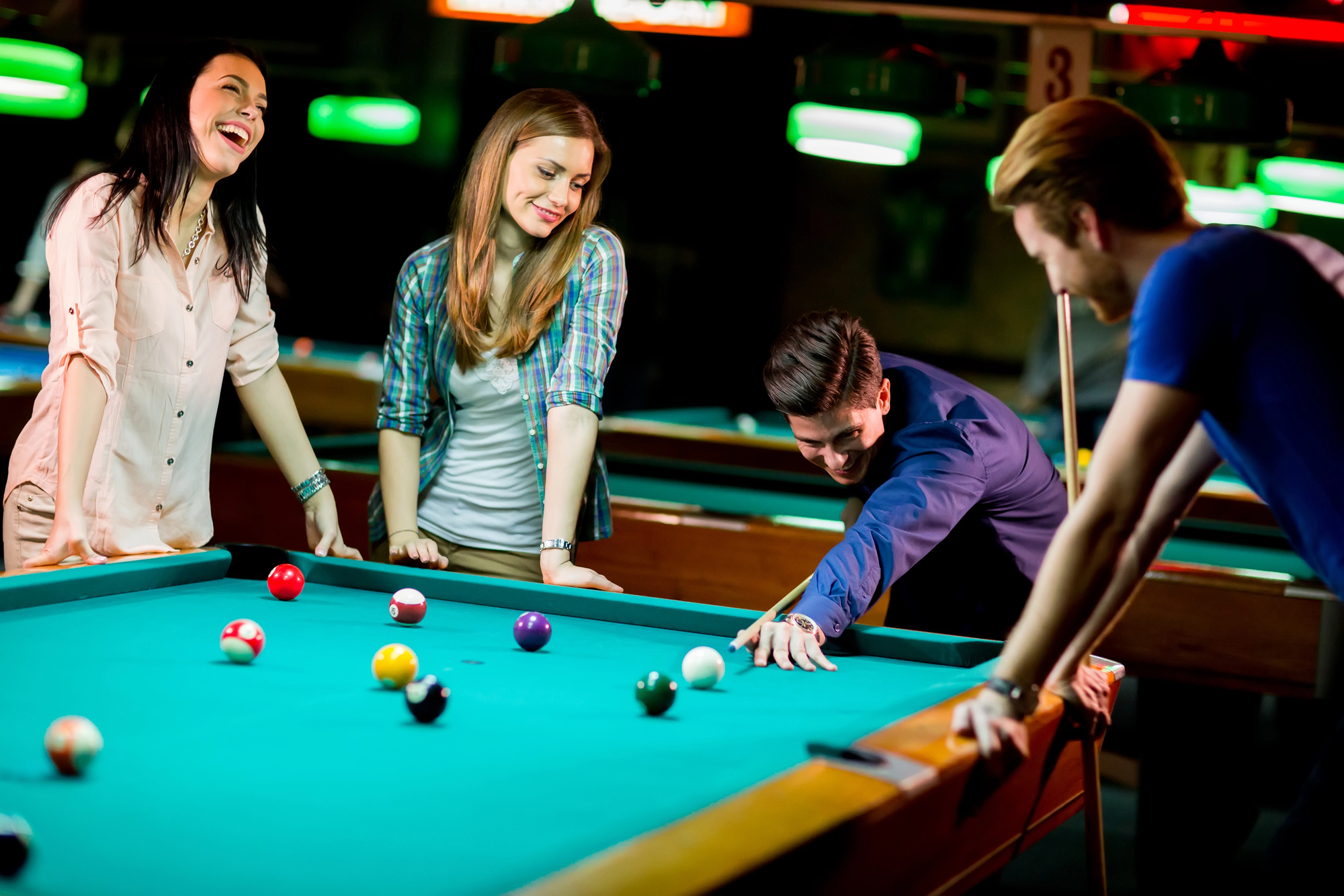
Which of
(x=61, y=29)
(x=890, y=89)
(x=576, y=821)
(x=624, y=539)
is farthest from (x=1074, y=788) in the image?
(x=61, y=29)

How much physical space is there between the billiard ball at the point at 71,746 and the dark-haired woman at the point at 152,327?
0.99 metres

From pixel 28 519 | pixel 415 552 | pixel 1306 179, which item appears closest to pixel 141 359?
pixel 28 519

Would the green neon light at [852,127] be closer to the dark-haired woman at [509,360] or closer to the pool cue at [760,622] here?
the dark-haired woman at [509,360]

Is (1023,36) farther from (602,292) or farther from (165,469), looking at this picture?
(165,469)

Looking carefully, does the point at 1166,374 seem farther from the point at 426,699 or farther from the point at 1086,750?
the point at 426,699

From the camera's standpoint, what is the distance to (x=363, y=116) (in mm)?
7055

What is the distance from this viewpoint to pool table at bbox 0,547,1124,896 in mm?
1101

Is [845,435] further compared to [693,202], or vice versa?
[693,202]

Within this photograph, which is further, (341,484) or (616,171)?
(616,171)

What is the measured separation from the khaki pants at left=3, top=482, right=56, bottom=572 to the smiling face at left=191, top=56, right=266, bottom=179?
2.25ft

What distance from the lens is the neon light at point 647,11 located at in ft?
16.4

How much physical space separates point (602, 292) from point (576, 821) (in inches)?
64.5

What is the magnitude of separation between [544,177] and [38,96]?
4.72 meters

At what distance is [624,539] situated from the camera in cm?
405
